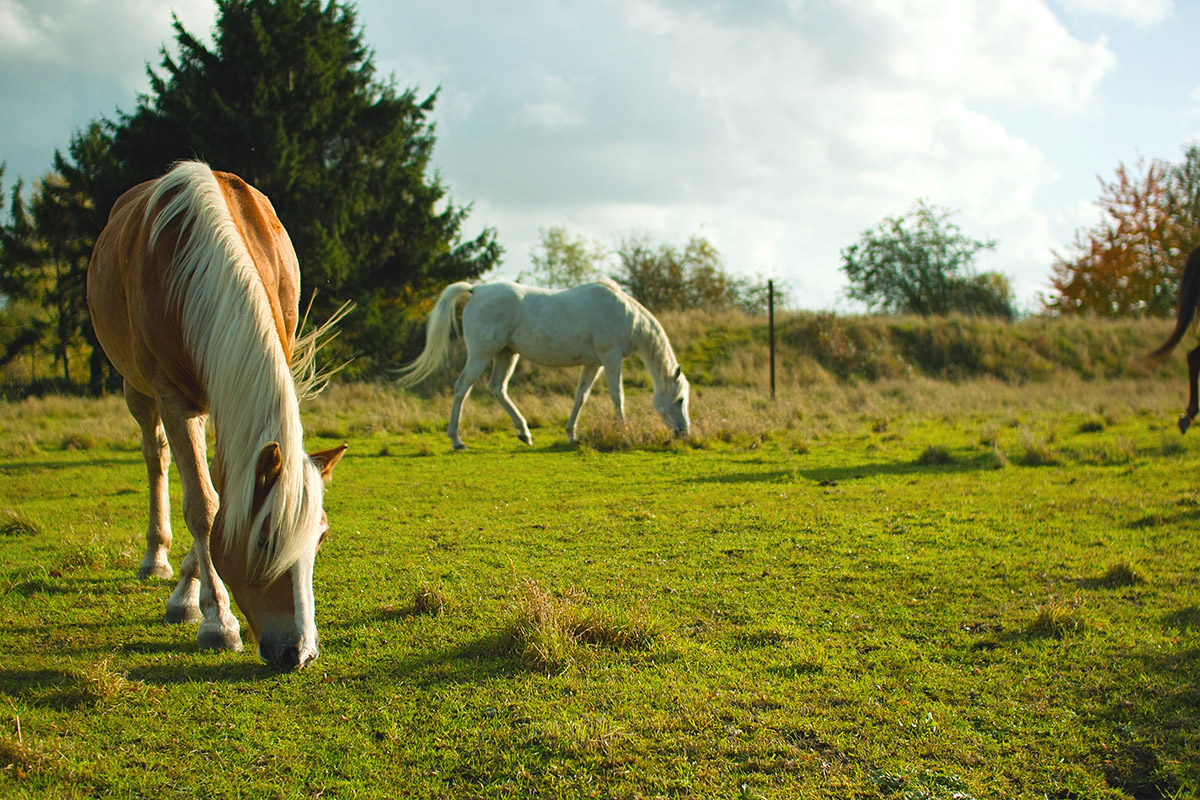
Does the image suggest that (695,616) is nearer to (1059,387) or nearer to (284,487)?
(284,487)

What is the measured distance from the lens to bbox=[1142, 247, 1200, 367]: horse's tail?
9180mm

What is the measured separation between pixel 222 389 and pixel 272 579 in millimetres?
780

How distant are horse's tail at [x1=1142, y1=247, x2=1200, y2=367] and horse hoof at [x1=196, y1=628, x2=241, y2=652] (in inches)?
409

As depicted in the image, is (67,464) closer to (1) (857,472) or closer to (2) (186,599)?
(2) (186,599)

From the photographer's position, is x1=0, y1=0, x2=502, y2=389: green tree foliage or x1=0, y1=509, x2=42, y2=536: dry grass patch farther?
x1=0, y1=0, x2=502, y2=389: green tree foliage

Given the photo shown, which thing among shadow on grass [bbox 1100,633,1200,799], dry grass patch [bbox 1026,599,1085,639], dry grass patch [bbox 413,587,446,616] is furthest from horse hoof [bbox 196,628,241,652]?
dry grass patch [bbox 1026,599,1085,639]

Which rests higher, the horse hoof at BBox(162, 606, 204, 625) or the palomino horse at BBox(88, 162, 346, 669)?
the palomino horse at BBox(88, 162, 346, 669)

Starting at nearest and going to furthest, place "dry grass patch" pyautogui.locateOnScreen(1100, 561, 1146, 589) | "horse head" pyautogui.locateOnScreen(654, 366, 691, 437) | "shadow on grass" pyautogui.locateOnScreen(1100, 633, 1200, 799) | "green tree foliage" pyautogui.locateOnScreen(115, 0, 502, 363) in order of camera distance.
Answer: "shadow on grass" pyautogui.locateOnScreen(1100, 633, 1200, 799)
"dry grass patch" pyautogui.locateOnScreen(1100, 561, 1146, 589)
"horse head" pyautogui.locateOnScreen(654, 366, 691, 437)
"green tree foliage" pyautogui.locateOnScreen(115, 0, 502, 363)

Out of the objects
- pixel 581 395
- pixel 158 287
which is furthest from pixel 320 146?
pixel 158 287

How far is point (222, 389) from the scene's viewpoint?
2.87m

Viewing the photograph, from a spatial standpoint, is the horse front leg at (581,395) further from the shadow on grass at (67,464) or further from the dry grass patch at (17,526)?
the dry grass patch at (17,526)

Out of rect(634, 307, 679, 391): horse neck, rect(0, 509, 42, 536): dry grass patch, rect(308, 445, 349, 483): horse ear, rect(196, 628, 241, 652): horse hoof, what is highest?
rect(634, 307, 679, 391): horse neck

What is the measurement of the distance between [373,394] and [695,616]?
14078 mm

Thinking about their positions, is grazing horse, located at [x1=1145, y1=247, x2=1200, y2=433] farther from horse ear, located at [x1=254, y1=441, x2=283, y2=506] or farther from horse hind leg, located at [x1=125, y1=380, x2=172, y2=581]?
horse hind leg, located at [x1=125, y1=380, x2=172, y2=581]
